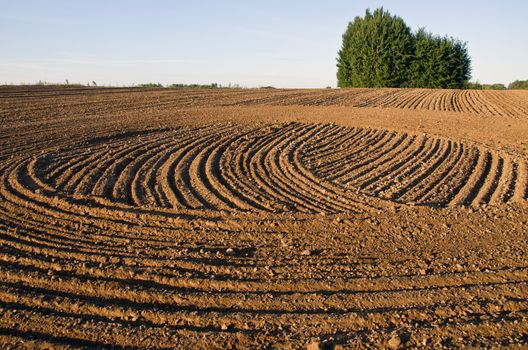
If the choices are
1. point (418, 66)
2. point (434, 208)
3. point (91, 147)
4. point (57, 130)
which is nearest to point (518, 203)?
point (434, 208)

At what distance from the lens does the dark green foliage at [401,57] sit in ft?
152

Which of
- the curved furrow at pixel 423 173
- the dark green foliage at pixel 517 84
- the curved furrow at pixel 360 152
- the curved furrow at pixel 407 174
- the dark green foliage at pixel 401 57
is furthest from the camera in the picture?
the dark green foliage at pixel 517 84

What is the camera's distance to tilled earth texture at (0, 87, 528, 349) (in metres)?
3.78

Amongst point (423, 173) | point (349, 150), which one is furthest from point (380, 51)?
point (423, 173)

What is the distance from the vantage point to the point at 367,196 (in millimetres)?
7535

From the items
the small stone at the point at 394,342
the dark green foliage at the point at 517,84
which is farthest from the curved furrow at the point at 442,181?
the dark green foliage at the point at 517,84

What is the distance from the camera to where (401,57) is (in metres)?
47.8

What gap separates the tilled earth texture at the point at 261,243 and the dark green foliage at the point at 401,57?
38.0 meters

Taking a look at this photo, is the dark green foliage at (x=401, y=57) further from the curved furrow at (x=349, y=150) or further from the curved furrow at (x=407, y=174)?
the curved furrow at (x=407, y=174)

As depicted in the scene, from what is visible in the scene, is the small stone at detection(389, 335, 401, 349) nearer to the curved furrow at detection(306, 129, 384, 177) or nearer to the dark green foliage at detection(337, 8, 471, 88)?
the curved furrow at detection(306, 129, 384, 177)

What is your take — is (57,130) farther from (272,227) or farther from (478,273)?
(478,273)

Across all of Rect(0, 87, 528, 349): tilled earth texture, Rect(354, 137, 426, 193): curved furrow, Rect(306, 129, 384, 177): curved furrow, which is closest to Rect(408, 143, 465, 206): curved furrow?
Rect(0, 87, 528, 349): tilled earth texture

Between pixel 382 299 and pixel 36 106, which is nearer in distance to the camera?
pixel 382 299

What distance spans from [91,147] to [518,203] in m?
9.37
